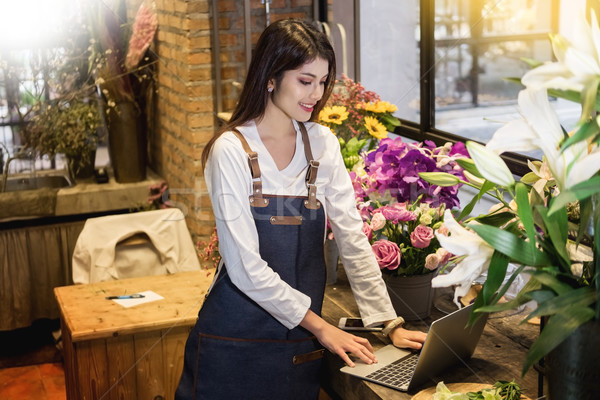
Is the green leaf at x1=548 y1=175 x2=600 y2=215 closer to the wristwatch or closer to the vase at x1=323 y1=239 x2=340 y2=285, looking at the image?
the wristwatch

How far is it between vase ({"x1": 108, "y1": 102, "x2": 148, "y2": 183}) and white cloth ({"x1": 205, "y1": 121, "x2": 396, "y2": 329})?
2.62 meters

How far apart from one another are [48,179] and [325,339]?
305 centimetres

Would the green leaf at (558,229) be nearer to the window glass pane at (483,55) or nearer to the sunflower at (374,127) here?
the sunflower at (374,127)

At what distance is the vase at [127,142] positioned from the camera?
4.36m

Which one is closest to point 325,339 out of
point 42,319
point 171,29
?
point 171,29

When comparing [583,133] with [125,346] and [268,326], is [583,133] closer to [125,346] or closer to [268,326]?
[268,326]

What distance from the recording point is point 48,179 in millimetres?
4414

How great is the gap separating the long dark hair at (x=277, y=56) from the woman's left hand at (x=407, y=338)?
64cm

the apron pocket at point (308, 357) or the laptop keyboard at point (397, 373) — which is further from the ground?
the laptop keyboard at point (397, 373)

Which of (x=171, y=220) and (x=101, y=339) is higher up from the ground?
(x=171, y=220)

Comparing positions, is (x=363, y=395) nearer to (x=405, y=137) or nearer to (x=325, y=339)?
(x=325, y=339)

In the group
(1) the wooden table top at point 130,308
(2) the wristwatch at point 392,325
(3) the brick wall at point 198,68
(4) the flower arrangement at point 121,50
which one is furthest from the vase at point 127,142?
(2) the wristwatch at point 392,325

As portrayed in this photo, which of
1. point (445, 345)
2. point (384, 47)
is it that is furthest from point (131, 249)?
point (445, 345)

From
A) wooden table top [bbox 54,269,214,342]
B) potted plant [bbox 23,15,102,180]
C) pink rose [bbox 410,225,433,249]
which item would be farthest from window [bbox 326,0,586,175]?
potted plant [bbox 23,15,102,180]
